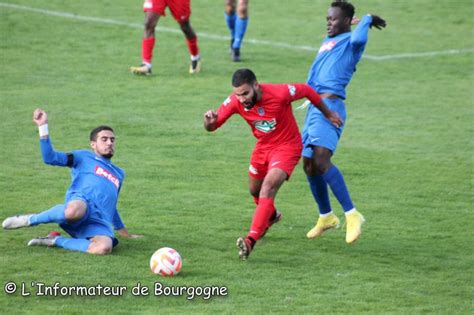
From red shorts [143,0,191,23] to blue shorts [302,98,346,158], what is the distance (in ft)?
24.4

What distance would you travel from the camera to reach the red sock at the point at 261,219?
367 inches

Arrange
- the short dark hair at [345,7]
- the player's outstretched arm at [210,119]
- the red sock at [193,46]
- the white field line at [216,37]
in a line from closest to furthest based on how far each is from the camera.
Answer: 1. the player's outstretched arm at [210,119]
2. the short dark hair at [345,7]
3. the red sock at [193,46]
4. the white field line at [216,37]

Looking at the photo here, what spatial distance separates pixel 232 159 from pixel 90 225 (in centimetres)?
424

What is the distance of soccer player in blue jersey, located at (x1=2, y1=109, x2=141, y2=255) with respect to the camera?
9359mm

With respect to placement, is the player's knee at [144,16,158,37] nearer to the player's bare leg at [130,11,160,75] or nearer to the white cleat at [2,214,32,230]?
the player's bare leg at [130,11,160,75]

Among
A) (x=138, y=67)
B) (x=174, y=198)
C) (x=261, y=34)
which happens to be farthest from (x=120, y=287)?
(x=261, y=34)

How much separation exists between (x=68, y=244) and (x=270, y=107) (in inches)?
90.8

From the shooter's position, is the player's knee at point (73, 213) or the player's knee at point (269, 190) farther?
the player's knee at point (269, 190)

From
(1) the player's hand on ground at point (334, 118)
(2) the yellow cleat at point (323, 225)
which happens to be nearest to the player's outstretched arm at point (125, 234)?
(2) the yellow cleat at point (323, 225)

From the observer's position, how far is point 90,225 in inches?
375

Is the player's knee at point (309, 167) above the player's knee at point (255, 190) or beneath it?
above

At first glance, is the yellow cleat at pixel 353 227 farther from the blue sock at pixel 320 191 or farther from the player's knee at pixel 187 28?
the player's knee at pixel 187 28

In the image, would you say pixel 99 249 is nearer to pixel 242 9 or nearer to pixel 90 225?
pixel 90 225

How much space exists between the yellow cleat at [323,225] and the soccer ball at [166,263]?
6.63 ft
